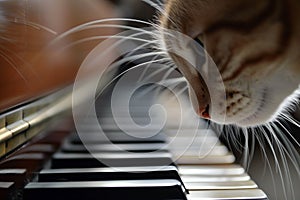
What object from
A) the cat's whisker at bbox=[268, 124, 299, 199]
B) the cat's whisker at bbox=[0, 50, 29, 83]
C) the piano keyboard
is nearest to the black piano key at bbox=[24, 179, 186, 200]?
the piano keyboard

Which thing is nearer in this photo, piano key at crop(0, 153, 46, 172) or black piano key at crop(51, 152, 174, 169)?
piano key at crop(0, 153, 46, 172)

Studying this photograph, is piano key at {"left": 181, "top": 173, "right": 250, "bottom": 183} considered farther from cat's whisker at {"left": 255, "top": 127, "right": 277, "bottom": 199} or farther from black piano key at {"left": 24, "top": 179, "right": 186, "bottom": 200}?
cat's whisker at {"left": 255, "top": 127, "right": 277, "bottom": 199}

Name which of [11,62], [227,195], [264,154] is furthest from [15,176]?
[264,154]

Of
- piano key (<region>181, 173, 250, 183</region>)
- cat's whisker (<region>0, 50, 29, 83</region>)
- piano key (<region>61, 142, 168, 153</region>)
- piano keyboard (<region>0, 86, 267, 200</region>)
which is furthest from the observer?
piano key (<region>61, 142, 168, 153</region>)

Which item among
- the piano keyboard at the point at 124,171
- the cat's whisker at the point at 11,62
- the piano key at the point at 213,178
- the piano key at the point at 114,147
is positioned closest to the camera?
the cat's whisker at the point at 11,62

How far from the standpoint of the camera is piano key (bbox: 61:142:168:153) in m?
0.86

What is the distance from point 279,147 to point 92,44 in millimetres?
447

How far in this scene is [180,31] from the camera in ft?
2.48

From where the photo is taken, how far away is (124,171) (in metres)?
0.73

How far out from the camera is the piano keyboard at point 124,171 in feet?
2.09

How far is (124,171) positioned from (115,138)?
0.74 feet

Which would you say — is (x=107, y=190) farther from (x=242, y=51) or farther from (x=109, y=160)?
(x=242, y=51)

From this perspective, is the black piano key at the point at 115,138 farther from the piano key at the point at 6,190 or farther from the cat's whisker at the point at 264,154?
the piano key at the point at 6,190

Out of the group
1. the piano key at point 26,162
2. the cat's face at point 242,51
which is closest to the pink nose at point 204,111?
the cat's face at point 242,51
